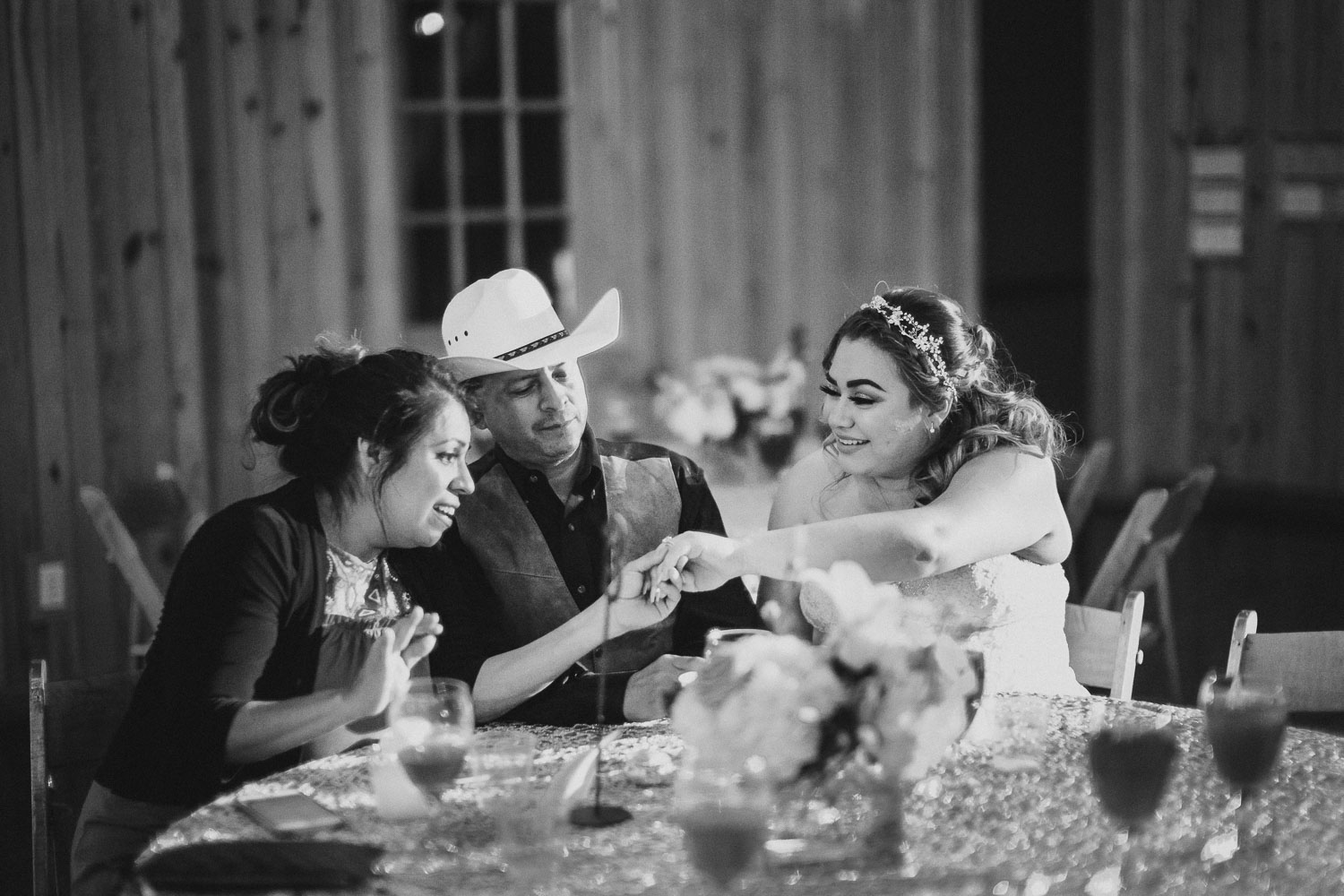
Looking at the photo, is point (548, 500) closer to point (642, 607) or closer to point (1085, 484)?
point (642, 607)

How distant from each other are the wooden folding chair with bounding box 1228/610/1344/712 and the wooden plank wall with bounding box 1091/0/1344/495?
5.48m

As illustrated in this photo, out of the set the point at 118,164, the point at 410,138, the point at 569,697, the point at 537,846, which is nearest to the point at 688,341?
the point at 410,138

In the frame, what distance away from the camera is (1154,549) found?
4.25m

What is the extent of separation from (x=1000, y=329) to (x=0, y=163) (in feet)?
18.6

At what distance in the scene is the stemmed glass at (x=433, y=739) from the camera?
1883 mm

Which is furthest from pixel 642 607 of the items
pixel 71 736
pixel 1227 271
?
pixel 1227 271

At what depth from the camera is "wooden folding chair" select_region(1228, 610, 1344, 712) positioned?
258 centimetres

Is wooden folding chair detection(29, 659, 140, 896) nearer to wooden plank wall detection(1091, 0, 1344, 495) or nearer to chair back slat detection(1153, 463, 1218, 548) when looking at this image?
chair back slat detection(1153, 463, 1218, 548)

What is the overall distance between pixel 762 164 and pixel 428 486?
13.3 feet

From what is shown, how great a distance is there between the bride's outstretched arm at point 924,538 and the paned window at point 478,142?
3172mm

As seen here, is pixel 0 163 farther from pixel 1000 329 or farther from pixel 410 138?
pixel 1000 329

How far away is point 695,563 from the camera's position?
2.56m

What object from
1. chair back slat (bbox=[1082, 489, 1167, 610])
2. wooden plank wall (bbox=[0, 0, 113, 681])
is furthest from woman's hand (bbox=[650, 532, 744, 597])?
wooden plank wall (bbox=[0, 0, 113, 681])

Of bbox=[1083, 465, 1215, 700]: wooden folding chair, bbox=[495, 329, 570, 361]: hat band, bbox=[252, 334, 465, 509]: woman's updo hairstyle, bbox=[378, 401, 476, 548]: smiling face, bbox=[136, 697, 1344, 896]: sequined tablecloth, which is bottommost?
bbox=[1083, 465, 1215, 700]: wooden folding chair
